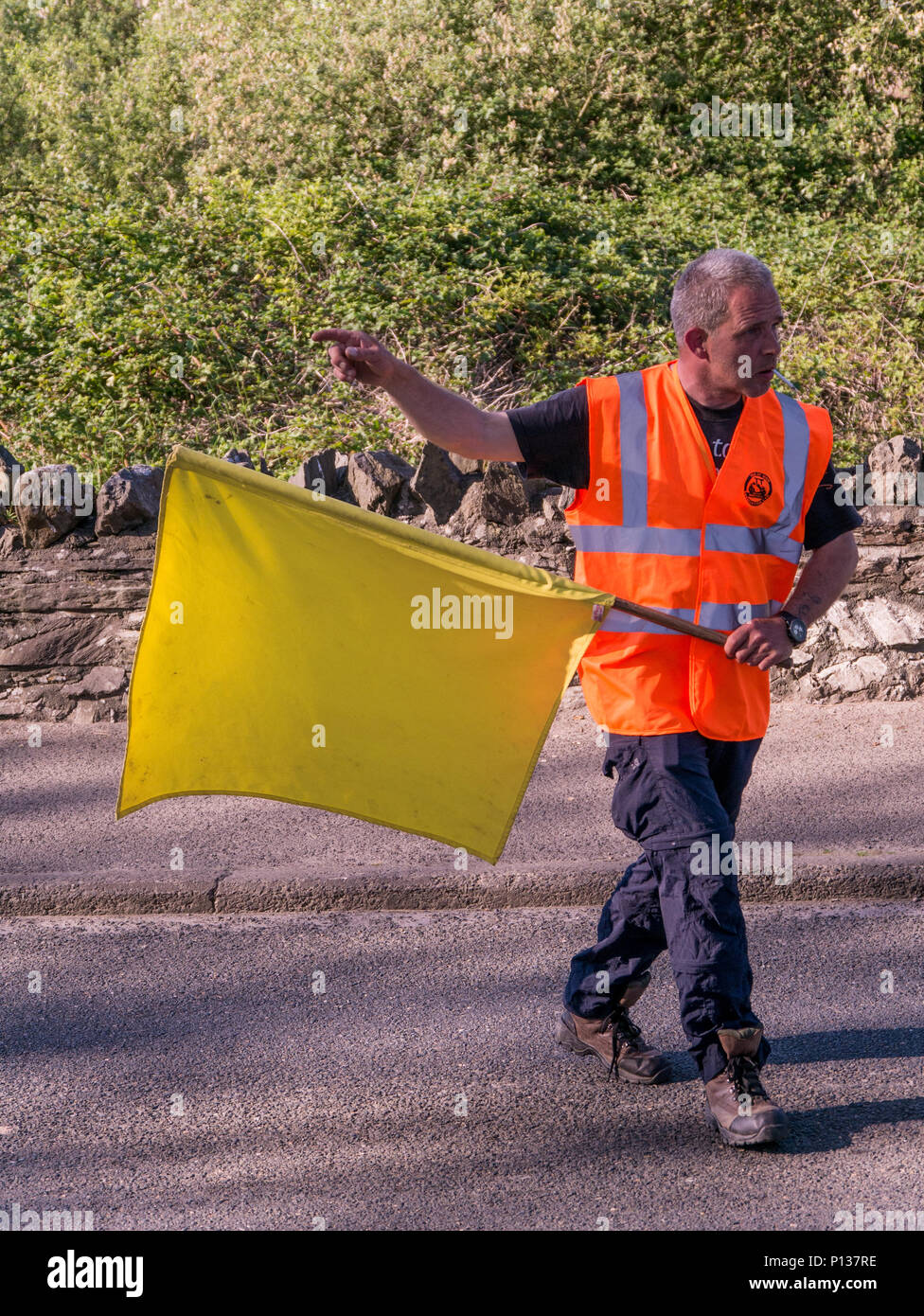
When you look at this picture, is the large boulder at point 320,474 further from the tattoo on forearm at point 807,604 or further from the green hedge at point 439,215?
the tattoo on forearm at point 807,604

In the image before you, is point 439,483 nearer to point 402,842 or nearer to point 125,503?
point 125,503

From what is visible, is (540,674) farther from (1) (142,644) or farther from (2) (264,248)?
(2) (264,248)

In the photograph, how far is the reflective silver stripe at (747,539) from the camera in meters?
3.58

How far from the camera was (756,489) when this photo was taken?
360 cm

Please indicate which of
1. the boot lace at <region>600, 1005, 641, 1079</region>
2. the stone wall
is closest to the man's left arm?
the boot lace at <region>600, 1005, 641, 1079</region>

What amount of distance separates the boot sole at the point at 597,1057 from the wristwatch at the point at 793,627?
1.32 m

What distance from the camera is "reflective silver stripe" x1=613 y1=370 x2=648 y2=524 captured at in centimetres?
358

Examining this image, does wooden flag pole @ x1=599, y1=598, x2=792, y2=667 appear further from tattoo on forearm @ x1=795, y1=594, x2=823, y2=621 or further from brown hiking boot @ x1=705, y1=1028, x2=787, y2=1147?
brown hiking boot @ x1=705, y1=1028, x2=787, y2=1147

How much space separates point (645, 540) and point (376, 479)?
4450mm

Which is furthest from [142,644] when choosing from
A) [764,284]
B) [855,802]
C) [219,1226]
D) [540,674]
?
[855,802]

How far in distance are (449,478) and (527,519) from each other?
525mm

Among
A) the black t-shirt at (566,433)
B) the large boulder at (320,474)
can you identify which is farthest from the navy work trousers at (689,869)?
the large boulder at (320,474)

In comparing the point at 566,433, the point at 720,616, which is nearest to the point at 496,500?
the point at 566,433

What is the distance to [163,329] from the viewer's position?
1185 cm
